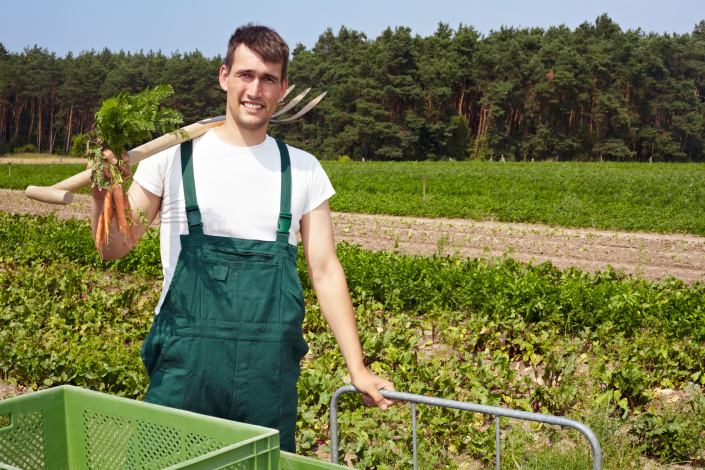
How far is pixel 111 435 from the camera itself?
80.2 inches

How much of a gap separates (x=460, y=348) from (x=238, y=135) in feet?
13.4

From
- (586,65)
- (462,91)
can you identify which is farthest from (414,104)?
(586,65)

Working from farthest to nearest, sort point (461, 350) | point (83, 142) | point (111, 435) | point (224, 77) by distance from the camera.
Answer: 1. point (461, 350)
2. point (83, 142)
3. point (224, 77)
4. point (111, 435)

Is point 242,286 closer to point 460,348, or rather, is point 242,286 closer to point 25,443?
point 25,443

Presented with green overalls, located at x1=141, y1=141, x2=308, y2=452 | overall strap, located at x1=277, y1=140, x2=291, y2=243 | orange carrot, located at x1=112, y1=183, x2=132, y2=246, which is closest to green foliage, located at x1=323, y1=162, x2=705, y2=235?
overall strap, located at x1=277, y1=140, x2=291, y2=243

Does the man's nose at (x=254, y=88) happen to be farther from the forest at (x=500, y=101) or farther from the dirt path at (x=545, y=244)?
the forest at (x=500, y=101)

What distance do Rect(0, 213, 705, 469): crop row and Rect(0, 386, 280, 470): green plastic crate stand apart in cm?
218

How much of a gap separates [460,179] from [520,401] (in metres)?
21.8

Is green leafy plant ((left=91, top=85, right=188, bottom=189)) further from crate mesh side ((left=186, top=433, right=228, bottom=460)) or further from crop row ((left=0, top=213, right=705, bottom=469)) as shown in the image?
crop row ((left=0, top=213, right=705, bottom=469))

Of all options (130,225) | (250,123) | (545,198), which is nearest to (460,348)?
(250,123)

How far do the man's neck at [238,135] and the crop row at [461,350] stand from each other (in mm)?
2306

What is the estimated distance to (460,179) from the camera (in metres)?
26.1

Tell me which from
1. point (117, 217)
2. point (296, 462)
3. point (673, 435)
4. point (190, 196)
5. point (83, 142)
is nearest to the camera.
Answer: point (296, 462)

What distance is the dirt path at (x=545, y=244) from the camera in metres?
11.7
